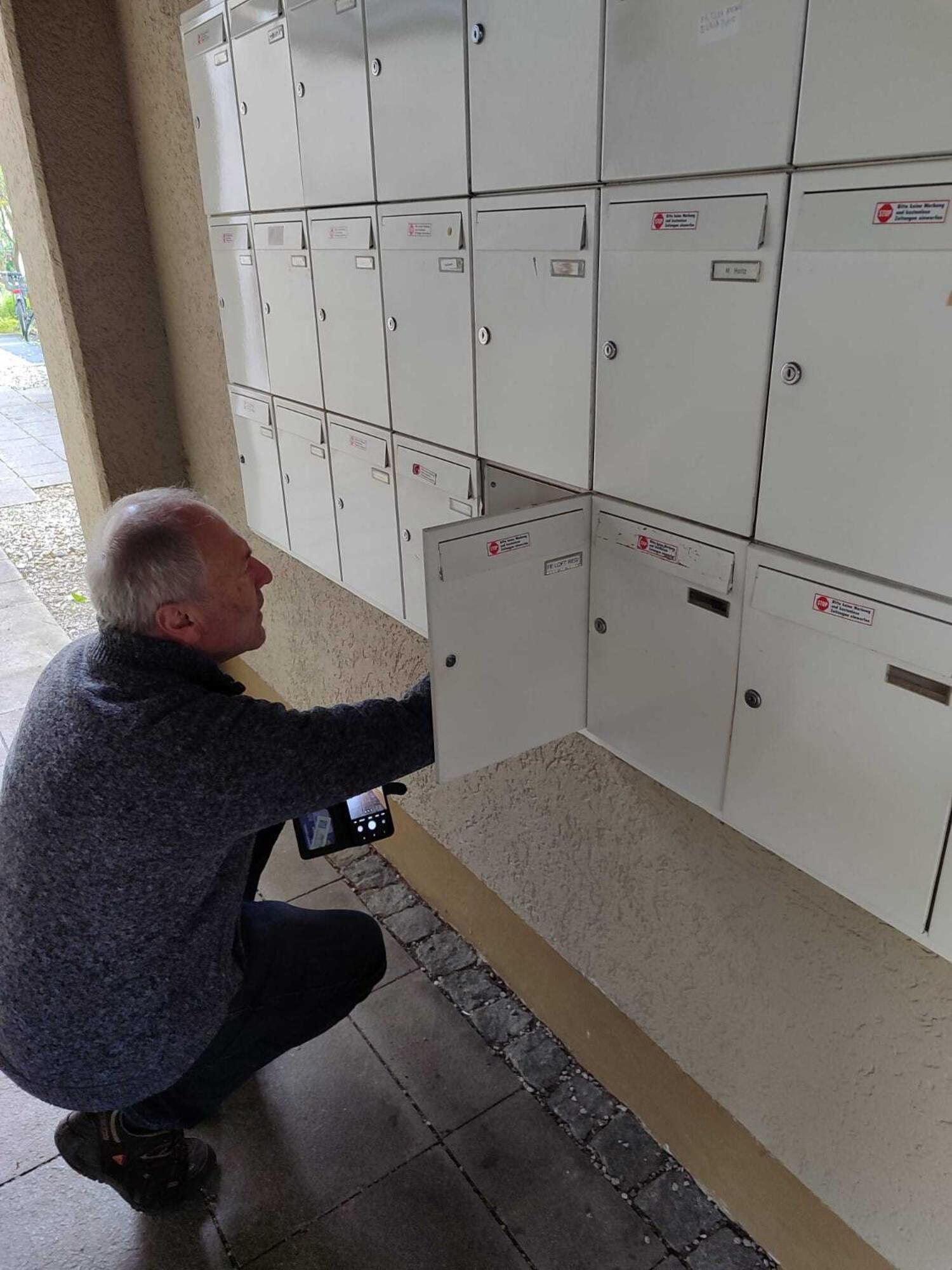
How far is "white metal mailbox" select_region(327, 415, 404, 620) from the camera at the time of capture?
2.02m

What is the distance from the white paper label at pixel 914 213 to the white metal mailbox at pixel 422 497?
0.89 m

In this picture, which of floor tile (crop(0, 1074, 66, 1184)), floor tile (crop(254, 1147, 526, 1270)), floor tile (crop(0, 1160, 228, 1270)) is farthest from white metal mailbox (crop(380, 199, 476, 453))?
floor tile (crop(0, 1074, 66, 1184))

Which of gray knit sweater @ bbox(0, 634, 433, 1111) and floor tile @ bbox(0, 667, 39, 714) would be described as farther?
floor tile @ bbox(0, 667, 39, 714)

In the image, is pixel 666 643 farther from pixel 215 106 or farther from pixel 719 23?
pixel 215 106

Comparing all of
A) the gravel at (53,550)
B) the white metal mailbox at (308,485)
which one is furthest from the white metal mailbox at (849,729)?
the gravel at (53,550)

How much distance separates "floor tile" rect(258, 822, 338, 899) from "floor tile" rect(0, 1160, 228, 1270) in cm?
94

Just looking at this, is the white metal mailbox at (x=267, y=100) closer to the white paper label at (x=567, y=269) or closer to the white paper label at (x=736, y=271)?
the white paper label at (x=567, y=269)

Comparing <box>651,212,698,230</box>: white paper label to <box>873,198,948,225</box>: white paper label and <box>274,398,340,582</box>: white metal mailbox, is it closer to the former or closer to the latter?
<box>873,198,948,225</box>: white paper label

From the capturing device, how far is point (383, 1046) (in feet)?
7.20

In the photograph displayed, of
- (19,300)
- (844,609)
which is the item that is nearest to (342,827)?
(844,609)

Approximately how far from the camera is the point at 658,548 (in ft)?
4.45

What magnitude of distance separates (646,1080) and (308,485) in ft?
5.40

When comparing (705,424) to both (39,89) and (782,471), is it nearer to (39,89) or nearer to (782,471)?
(782,471)

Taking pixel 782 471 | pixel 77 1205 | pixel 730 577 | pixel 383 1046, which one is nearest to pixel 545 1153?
pixel 383 1046
